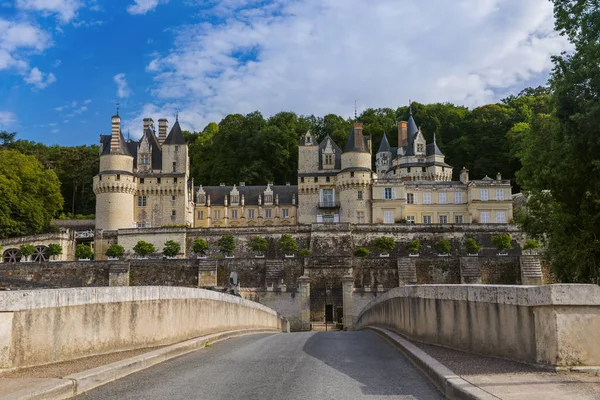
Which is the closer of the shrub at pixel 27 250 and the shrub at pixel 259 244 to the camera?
the shrub at pixel 259 244

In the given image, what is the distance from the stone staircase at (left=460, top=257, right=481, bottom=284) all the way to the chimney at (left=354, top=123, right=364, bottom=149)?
2151 cm

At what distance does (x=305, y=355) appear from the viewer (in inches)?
476

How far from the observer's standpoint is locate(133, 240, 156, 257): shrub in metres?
61.3

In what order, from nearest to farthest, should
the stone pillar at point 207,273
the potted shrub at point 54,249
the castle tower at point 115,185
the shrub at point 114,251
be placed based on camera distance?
the stone pillar at point 207,273 < the shrub at point 114,251 < the potted shrub at point 54,249 < the castle tower at point 115,185

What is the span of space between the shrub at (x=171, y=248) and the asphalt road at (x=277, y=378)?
1950 inches

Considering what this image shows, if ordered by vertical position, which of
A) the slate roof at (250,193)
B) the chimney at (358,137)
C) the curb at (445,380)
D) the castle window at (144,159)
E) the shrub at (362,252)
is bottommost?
the curb at (445,380)

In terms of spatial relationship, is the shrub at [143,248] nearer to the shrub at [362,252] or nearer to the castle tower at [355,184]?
the shrub at [362,252]

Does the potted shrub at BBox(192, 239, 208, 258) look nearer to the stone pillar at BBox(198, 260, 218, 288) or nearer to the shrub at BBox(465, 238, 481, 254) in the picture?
the stone pillar at BBox(198, 260, 218, 288)

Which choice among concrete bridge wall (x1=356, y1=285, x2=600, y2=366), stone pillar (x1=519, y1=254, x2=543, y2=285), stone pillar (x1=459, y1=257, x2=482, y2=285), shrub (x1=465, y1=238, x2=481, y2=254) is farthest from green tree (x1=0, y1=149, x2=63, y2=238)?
concrete bridge wall (x1=356, y1=285, x2=600, y2=366)

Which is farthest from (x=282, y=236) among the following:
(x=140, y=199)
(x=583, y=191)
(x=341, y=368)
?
(x=341, y=368)

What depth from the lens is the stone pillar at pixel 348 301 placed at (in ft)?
152

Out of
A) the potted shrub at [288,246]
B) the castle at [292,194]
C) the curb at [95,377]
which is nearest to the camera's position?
the curb at [95,377]

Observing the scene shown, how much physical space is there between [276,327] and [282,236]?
29.7m

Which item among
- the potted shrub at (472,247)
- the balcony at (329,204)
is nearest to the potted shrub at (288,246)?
the balcony at (329,204)
